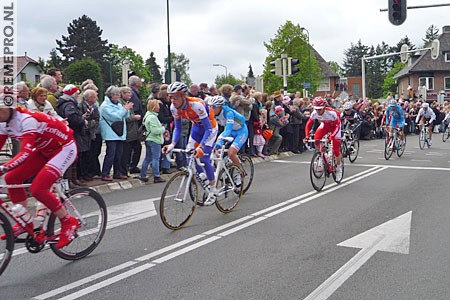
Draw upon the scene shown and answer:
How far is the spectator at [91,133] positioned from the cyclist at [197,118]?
10.2 ft

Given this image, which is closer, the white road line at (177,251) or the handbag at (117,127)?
the white road line at (177,251)

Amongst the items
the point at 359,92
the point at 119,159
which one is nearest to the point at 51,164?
the point at 119,159

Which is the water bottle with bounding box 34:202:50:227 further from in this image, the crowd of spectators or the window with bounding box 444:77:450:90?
the window with bounding box 444:77:450:90

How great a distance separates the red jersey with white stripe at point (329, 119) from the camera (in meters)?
11.4

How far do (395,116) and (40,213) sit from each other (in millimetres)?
13986

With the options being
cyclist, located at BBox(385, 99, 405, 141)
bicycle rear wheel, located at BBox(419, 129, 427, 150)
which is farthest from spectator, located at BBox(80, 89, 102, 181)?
bicycle rear wheel, located at BBox(419, 129, 427, 150)

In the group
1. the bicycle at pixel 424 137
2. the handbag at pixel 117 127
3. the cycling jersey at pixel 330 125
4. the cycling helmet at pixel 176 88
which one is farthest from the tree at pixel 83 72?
the cycling helmet at pixel 176 88

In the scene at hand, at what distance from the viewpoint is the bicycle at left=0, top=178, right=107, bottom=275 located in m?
5.19

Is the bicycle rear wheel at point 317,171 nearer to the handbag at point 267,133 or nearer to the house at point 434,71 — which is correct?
the handbag at point 267,133

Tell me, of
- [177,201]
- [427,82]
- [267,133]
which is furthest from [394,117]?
[427,82]

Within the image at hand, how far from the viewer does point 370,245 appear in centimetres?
655

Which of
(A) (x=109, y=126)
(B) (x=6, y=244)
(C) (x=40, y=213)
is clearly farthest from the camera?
(A) (x=109, y=126)

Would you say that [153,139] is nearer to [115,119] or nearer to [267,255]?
[115,119]

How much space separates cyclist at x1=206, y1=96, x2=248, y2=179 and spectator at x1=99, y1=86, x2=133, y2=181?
256 centimetres
